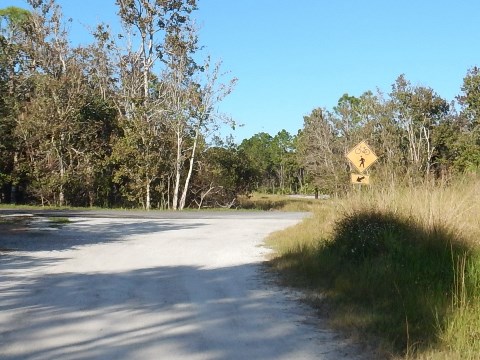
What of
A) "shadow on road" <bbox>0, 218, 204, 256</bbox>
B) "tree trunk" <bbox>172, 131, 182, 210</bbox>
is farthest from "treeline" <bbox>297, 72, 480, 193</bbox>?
"shadow on road" <bbox>0, 218, 204, 256</bbox>

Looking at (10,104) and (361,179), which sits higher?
(10,104)

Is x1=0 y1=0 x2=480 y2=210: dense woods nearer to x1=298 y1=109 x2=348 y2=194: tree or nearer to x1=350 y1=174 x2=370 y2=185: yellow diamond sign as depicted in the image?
x1=298 y1=109 x2=348 y2=194: tree

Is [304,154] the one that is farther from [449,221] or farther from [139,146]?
[449,221]

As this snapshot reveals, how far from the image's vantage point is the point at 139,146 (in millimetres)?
34719

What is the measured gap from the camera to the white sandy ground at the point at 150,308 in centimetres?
562

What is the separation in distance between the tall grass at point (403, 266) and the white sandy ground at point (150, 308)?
561mm

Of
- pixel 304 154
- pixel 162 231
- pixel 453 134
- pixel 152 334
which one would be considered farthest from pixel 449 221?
pixel 304 154

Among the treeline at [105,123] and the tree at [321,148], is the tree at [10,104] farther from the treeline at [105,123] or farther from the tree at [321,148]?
the tree at [321,148]

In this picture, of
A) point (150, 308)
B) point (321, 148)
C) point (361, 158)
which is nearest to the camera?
point (150, 308)

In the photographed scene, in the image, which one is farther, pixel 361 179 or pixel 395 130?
pixel 395 130

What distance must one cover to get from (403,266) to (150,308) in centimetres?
389

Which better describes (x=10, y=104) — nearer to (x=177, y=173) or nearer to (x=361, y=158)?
(x=177, y=173)

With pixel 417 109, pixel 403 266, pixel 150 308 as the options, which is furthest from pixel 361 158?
pixel 417 109

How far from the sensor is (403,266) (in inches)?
331
